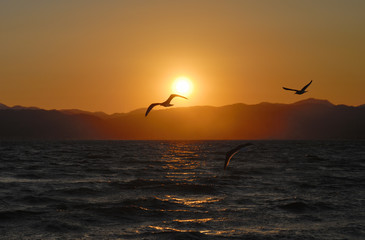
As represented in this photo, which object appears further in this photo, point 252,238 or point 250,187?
point 250,187

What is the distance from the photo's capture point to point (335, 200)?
26.2m

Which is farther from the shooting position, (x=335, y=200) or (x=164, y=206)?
(x=335, y=200)

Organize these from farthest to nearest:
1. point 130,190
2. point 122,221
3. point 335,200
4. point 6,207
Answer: point 130,190 < point 335,200 < point 6,207 < point 122,221

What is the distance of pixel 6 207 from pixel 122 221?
726cm

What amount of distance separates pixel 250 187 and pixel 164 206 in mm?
9811

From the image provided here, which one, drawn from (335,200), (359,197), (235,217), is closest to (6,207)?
(235,217)

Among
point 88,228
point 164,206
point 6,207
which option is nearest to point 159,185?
point 164,206

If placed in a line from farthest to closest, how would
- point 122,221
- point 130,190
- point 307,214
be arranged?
1. point 130,190
2. point 307,214
3. point 122,221

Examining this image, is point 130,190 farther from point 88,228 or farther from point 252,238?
point 252,238

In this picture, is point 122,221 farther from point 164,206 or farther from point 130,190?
point 130,190

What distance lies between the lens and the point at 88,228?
19172 millimetres

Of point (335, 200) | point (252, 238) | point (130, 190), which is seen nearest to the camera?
point (252, 238)

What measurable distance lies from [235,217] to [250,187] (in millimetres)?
11548

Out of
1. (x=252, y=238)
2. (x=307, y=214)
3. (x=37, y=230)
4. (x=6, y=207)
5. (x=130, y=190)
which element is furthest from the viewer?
(x=130, y=190)
